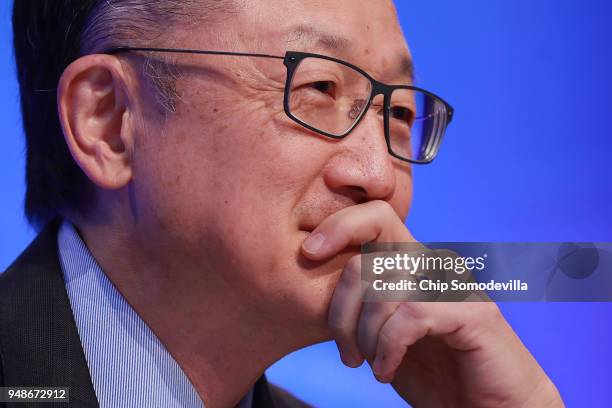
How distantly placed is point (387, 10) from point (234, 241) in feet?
1.73

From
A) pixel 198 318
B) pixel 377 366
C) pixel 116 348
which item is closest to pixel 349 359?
pixel 377 366

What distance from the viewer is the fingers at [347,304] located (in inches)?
46.7

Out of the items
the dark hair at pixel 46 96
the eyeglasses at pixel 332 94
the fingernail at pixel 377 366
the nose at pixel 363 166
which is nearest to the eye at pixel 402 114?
the eyeglasses at pixel 332 94

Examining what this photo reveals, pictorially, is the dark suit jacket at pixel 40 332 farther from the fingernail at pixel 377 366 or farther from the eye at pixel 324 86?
the eye at pixel 324 86

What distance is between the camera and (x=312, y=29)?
1265 mm

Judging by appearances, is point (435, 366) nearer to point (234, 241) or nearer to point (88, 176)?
point (234, 241)

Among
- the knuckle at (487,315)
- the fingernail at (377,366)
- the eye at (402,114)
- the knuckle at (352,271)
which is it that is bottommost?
the fingernail at (377,366)

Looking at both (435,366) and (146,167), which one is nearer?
(146,167)

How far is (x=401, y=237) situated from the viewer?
4.04ft

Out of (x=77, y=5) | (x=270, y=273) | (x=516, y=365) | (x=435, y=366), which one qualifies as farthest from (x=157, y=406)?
(x=77, y=5)

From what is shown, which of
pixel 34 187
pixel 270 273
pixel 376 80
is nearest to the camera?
pixel 270 273

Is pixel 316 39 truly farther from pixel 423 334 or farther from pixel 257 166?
pixel 423 334

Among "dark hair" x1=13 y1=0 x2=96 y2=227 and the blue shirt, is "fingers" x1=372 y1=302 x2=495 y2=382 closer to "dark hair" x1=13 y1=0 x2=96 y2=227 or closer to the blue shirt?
the blue shirt

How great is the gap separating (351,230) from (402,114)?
353mm
